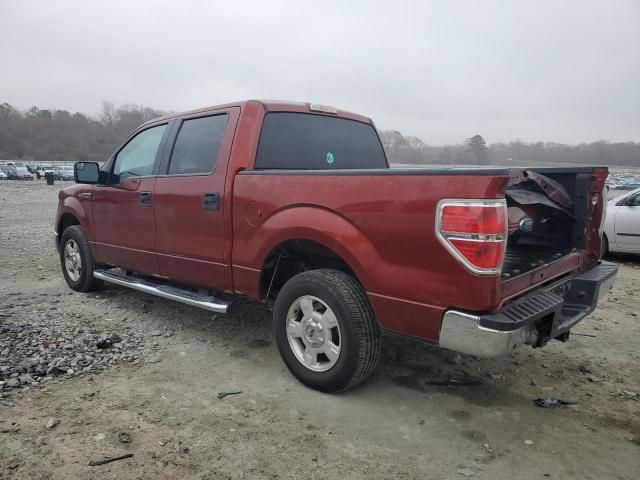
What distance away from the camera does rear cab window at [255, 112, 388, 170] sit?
152 inches

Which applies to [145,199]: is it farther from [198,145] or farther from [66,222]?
[66,222]

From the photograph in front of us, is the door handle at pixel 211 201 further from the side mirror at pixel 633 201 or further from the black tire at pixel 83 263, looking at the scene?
the side mirror at pixel 633 201

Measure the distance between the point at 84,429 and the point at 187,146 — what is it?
237 centimetres

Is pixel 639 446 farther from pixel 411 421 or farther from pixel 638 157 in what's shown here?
pixel 638 157

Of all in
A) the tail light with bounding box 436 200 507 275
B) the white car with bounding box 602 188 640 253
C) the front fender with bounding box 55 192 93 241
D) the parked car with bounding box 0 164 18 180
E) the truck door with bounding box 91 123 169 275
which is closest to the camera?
the tail light with bounding box 436 200 507 275

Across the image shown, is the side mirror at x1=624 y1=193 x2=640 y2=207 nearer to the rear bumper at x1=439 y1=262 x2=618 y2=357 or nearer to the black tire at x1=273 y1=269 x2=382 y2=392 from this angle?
the rear bumper at x1=439 y1=262 x2=618 y2=357

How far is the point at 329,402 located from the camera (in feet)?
10.3

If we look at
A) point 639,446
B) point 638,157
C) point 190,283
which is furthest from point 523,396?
point 638,157

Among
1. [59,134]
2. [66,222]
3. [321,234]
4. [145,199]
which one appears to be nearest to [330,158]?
[321,234]

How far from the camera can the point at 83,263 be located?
540 cm

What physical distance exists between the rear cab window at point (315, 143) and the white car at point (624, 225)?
528 centimetres

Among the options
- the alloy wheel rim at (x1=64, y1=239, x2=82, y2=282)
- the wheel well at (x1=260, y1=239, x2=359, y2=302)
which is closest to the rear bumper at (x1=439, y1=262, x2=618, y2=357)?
the wheel well at (x1=260, y1=239, x2=359, y2=302)

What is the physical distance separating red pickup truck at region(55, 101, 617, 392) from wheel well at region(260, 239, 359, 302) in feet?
0.04

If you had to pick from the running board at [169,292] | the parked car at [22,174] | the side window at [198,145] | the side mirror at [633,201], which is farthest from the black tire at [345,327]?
the parked car at [22,174]
